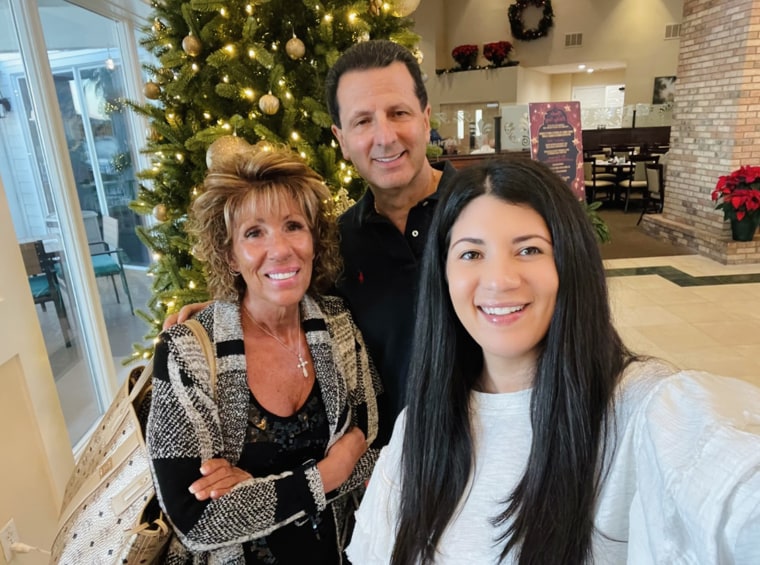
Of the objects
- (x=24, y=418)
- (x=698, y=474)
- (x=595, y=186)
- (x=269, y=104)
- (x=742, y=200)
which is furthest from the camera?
(x=595, y=186)

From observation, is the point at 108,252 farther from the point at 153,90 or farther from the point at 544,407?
the point at 544,407

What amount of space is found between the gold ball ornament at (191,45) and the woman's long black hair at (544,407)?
169cm

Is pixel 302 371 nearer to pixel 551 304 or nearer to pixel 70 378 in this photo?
pixel 551 304

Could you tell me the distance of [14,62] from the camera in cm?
284

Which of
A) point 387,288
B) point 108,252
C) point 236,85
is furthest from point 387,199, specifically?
point 108,252

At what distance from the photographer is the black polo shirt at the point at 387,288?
5.19 ft

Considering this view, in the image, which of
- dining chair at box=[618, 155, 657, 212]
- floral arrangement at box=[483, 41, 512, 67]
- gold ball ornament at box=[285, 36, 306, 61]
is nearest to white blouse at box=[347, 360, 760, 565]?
gold ball ornament at box=[285, 36, 306, 61]

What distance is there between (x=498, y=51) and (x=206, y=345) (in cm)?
1294

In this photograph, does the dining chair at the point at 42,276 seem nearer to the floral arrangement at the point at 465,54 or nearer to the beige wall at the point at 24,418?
the beige wall at the point at 24,418

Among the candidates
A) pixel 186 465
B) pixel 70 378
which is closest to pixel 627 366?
pixel 186 465

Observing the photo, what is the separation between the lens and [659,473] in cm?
70

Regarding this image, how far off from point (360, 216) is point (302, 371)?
22.3 inches

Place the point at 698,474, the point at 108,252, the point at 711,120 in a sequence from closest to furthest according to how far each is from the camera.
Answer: the point at 698,474, the point at 108,252, the point at 711,120

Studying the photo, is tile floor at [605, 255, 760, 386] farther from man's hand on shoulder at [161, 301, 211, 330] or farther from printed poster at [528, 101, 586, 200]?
man's hand on shoulder at [161, 301, 211, 330]
